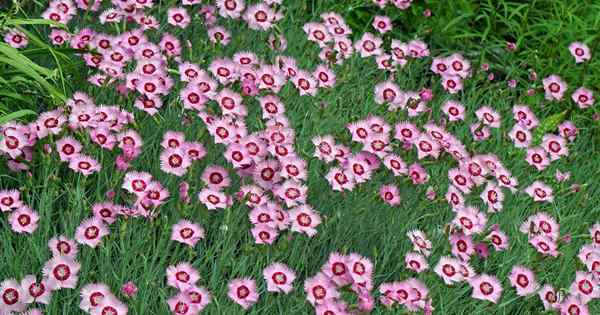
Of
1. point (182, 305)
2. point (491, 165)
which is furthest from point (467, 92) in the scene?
point (182, 305)

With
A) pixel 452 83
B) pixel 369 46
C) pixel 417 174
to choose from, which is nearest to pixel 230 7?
pixel 369 46

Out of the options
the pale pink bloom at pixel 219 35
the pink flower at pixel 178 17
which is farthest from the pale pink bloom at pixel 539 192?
the pink flower at pixel 178 17

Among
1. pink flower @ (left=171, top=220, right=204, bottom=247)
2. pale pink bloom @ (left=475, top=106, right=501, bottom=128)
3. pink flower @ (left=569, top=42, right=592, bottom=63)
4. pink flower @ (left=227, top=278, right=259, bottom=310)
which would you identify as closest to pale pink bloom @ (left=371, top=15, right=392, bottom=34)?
pale pink bloom @ (left=475, top=106, right=501, bottom=128)

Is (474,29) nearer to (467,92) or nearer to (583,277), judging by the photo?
(467,92)

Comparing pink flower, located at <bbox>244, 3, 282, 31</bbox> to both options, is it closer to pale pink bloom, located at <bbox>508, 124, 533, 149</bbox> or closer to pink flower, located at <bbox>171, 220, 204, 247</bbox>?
pale pink bloom, located at <bbox>508, 124, 533, 149</bbox>

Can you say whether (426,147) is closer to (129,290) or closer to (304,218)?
(304,218)
